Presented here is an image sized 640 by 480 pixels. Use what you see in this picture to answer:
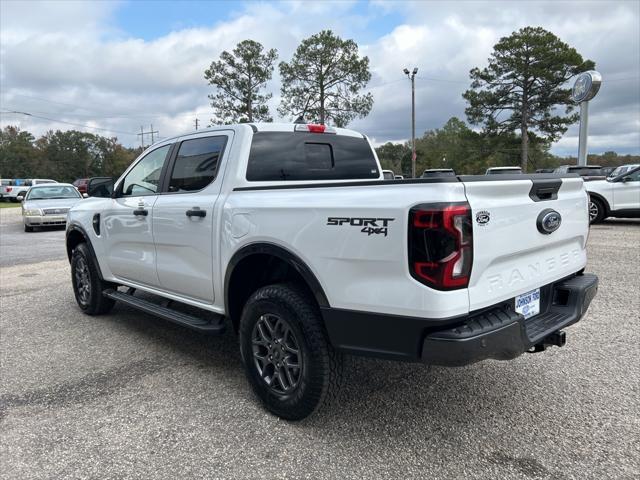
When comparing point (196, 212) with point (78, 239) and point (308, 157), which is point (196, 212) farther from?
point (78, 239)

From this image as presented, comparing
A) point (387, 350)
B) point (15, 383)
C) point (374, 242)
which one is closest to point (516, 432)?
point (387, 350)

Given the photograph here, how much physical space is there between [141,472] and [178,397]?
862mm

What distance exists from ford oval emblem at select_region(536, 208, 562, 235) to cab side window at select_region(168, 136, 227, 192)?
227 centimetres

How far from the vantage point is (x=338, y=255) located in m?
2.63

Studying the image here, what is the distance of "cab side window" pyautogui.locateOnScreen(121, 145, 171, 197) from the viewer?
14.3ft

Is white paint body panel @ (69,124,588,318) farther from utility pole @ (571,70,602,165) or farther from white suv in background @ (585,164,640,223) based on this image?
utility pole @ (571,70,602,165)

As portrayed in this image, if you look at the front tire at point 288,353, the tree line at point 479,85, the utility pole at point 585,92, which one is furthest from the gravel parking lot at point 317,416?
the tree line at point 479,85

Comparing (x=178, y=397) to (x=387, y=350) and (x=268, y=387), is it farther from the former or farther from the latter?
(x=387, y=350)

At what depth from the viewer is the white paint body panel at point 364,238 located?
2393 millimetres

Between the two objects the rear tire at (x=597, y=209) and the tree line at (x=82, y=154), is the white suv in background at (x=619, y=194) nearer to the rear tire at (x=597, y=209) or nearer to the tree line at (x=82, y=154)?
the rear tire at (x=597, y=209)

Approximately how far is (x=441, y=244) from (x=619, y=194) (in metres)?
11.9

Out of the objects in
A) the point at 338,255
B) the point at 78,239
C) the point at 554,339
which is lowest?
the point at 554,339

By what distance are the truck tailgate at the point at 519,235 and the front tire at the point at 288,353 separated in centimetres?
91

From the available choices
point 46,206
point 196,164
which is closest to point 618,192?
point 196,164
